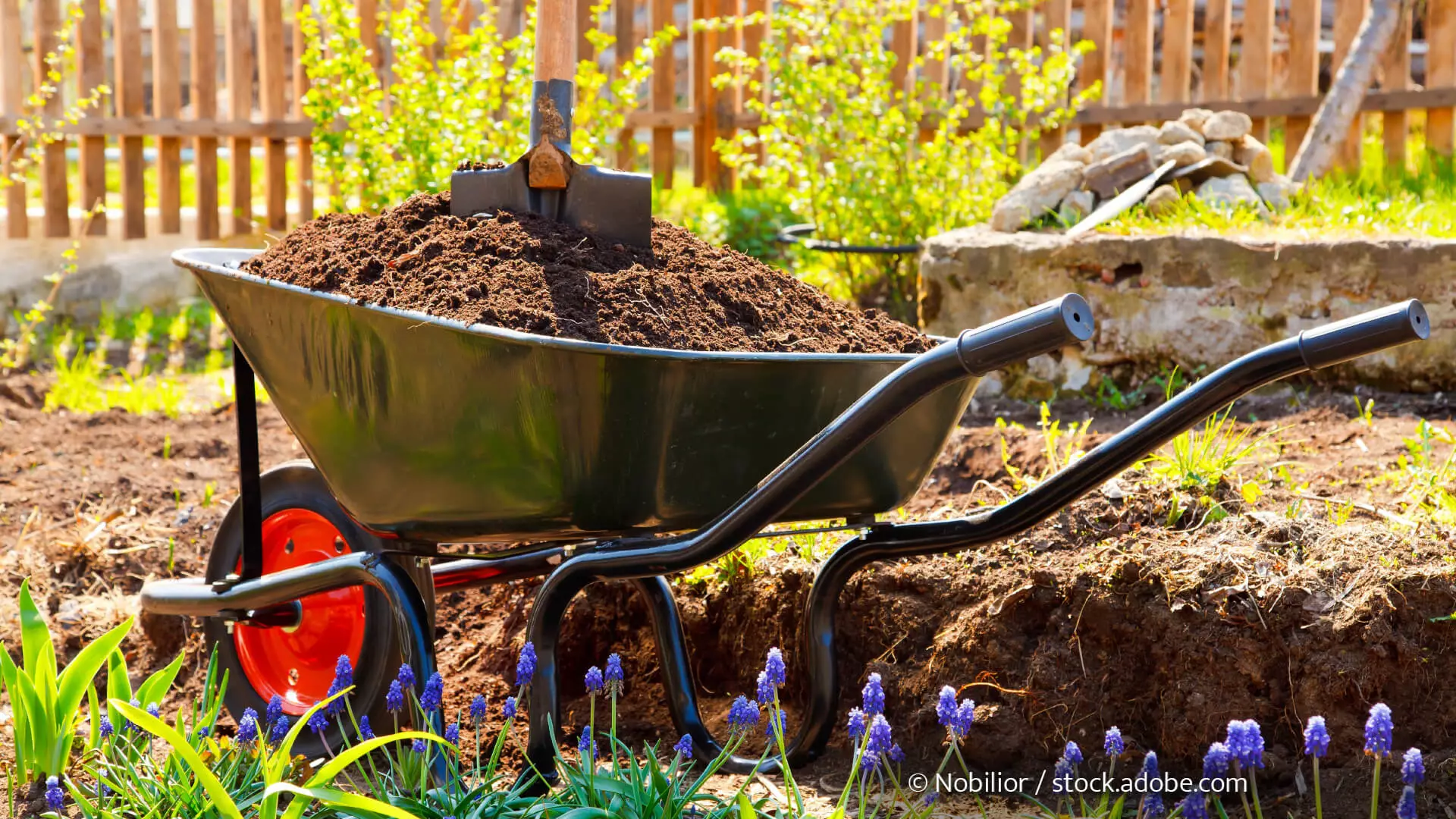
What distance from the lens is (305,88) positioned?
22.0 ft

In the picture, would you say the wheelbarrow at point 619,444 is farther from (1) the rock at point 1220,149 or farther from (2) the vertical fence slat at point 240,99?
(2) the vertical fence slat at point 240,99

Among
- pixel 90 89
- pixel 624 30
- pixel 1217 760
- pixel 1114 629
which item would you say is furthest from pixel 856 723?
pixel 90 89

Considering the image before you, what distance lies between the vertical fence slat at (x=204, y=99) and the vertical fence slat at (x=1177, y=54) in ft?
14.8

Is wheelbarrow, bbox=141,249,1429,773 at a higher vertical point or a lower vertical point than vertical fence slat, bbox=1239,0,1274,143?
lower

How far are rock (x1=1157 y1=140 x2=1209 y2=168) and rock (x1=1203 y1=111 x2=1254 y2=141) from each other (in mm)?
170

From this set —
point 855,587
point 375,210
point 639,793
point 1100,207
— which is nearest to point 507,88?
point 375,210

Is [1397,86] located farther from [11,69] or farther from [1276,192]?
[11,69]

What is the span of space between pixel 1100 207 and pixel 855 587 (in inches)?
101

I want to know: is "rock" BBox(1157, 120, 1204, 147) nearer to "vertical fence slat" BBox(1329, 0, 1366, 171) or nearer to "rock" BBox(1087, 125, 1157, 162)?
"rock" BBox(1087, 125, 1157, 162)

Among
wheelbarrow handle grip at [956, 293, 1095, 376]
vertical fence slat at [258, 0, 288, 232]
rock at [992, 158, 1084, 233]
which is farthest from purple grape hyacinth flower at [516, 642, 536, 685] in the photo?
vertical fence slat at [258, 0, 288, 232]

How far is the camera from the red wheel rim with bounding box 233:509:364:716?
7.45 ft

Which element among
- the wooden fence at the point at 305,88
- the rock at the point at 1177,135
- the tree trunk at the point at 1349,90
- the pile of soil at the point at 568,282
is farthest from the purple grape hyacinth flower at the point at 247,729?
the tree trunk at the point at 1349,90

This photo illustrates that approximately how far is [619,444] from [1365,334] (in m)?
0.83

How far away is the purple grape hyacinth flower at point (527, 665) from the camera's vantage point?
1639 millimetres
